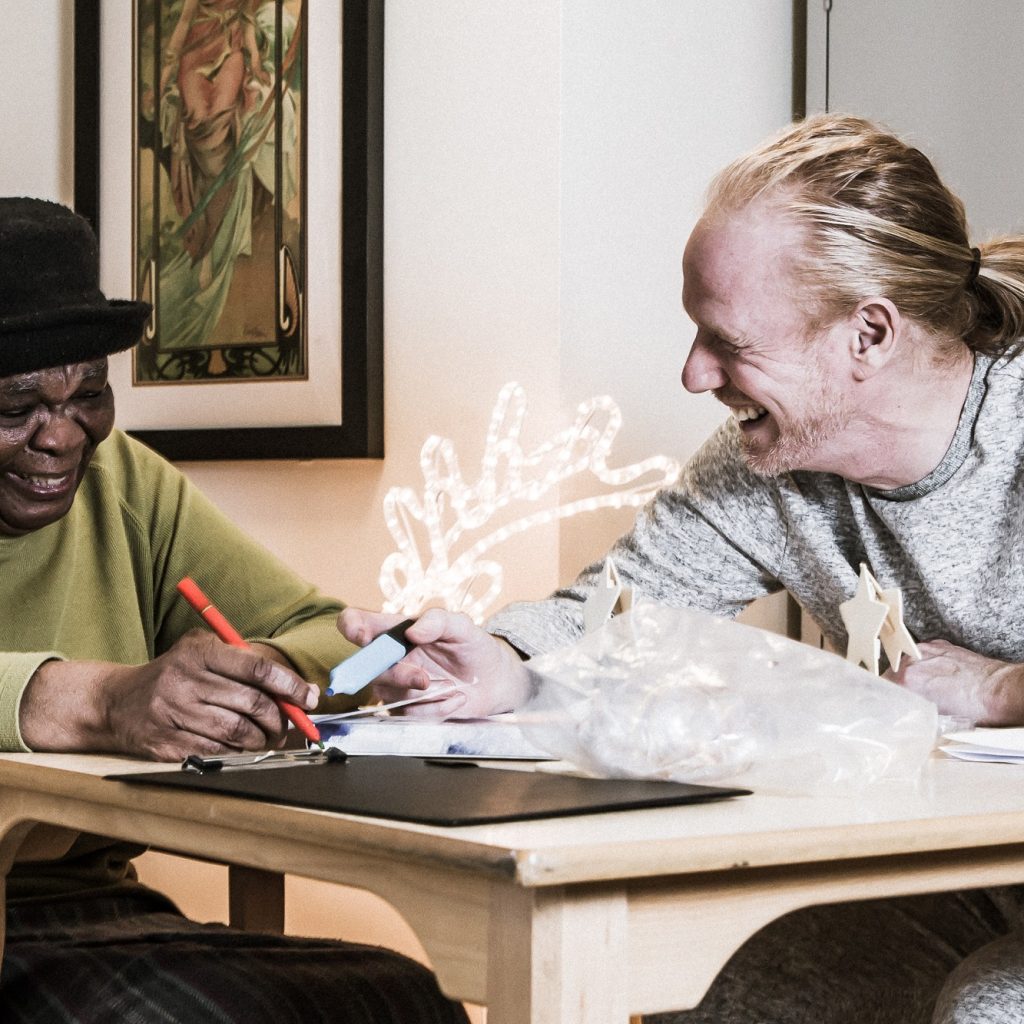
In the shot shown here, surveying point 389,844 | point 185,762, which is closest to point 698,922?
point 389,844

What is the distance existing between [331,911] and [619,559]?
3.88 ft

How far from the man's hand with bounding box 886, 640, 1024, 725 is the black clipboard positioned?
581 mm

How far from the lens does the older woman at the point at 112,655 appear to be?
47.3 inches

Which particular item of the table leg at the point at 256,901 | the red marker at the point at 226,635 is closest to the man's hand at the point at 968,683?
the red marker at the point at 226,635

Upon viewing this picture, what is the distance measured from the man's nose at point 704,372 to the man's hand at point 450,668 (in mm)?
367

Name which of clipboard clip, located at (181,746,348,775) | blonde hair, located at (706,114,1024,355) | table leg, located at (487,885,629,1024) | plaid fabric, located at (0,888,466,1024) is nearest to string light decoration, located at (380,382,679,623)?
blonde hair, located at (706,114,1024,355)

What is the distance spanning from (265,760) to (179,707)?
0.12 metres

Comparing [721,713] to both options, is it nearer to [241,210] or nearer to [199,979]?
[199,979]

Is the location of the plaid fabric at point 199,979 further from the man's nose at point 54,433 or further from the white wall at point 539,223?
the white wall at point 539,223

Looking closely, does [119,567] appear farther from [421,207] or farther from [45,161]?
[45,161]

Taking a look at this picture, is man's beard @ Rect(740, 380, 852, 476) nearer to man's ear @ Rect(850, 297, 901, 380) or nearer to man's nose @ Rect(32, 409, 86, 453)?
man's ear @ Rect(850, 297, 901, 380)

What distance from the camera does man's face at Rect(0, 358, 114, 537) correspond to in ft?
4.98

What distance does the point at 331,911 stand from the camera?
106 inches

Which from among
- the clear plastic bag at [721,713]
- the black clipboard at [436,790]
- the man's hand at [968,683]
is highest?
the clear plastic bag at [721,713]
